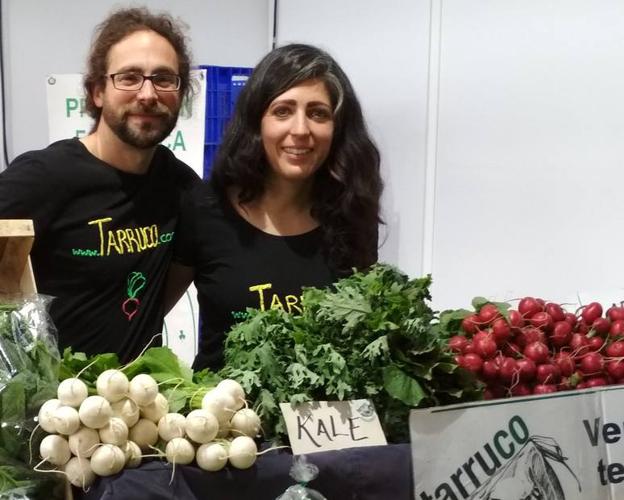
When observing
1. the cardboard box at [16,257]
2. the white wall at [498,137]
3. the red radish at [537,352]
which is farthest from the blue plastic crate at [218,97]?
the red radish at [537,352]

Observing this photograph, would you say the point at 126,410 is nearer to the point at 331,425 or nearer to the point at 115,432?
the point at 115,432

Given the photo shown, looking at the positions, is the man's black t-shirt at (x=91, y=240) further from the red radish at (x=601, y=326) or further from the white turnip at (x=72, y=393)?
the red radish at (x=601, y=326)

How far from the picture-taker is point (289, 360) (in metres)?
A: 1.14

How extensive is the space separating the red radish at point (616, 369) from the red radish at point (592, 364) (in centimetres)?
1

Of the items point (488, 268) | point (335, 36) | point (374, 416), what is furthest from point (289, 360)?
point (335, 36)

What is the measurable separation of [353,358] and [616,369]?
19.9 inches

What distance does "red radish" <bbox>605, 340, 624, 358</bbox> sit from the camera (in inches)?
51.8

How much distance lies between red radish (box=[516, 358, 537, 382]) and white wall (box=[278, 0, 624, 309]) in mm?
659

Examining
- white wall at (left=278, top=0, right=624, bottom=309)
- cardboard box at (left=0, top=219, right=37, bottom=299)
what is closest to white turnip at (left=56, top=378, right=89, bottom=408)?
cardboard box at (left=0, top=219, right=37, bottom=299)

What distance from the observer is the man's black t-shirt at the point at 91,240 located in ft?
5.30

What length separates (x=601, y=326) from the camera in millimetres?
1371

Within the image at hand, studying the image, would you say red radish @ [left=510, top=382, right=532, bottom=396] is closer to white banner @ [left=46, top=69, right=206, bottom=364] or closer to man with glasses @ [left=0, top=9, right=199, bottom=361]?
man with glasses @ [left=0, top=9, right=199, bottom=361]

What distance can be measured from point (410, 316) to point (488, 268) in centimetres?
129

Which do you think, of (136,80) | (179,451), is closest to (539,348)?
(179,451)
